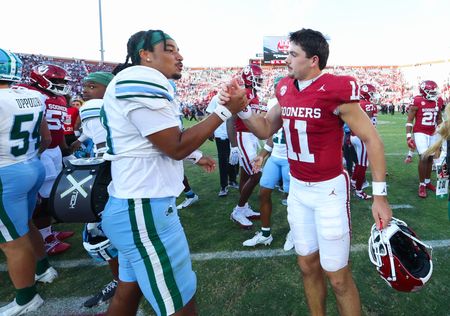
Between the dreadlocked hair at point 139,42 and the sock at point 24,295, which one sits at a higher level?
the dreadlocked hair at point 139,42

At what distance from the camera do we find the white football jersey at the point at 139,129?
1452mm

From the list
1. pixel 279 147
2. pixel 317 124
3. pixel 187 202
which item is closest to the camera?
Result: pixel 317 124

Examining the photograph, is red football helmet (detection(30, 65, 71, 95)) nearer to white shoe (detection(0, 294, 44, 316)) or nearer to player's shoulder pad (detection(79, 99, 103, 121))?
player's shoulder pad (detection(79, 99, 103, 121))

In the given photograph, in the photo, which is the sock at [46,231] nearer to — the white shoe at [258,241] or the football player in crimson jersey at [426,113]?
the white shoe at [258,241]

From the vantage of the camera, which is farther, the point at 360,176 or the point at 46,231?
the point at 360,176

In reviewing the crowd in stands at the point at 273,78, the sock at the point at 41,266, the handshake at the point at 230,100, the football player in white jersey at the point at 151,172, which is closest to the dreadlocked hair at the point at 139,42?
the football player in white jersey at the point at 151,172

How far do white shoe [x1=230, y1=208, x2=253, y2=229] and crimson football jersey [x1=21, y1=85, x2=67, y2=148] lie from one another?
2.45 meters

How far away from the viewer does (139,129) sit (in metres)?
1.49

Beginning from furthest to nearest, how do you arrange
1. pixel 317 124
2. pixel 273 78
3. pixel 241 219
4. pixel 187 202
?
pixel 273 78, pixel 187 202, pixel 241 219, pixel 317 124

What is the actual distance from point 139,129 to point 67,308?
2009 millimetres

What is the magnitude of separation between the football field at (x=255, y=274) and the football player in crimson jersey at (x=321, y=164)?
1.82ft

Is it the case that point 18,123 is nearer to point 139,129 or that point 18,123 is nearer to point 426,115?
point 139,129

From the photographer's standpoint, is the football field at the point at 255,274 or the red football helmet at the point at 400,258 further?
the football field at the point at 255,274

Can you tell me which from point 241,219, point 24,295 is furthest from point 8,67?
point 241,219
